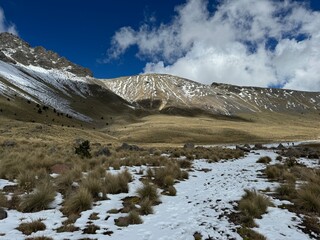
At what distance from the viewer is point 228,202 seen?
1088cm

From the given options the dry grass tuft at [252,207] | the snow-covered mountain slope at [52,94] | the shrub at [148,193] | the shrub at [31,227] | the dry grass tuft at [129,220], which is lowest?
the shrub at [31,227]

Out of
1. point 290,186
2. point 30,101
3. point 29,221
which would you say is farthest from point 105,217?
point 30,101

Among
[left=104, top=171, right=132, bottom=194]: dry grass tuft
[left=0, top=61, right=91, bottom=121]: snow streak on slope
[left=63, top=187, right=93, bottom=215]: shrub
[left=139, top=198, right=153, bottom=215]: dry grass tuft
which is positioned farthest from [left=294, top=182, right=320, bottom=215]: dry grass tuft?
[left=0, top=61, right=91, bottom=121]: snow streak on slope

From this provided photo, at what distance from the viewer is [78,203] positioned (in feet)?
32.8

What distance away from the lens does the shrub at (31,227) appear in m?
7.98

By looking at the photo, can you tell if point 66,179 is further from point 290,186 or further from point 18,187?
point 290,186

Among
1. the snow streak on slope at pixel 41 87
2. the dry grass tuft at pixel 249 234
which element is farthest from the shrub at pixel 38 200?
the snow streak on slope at pixel 41 87

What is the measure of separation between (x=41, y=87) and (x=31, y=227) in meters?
159

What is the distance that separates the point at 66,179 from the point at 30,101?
4450 inches

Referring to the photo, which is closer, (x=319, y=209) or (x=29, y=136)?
(x=319, y=209)

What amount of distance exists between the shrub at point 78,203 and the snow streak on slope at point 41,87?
371 ft

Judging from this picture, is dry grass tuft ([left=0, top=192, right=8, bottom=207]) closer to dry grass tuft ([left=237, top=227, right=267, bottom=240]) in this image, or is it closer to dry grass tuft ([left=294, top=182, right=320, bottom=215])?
dry grass tuft ([left=237, top=227, right=267, bottom=240])

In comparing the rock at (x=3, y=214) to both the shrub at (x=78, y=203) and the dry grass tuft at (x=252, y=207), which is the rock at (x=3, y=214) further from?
the dry grass tuft at (x=252, y=207)

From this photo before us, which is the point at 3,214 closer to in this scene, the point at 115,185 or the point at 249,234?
the point at 115,185
